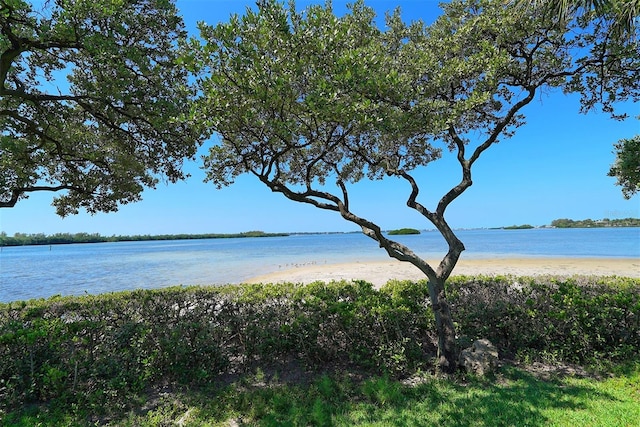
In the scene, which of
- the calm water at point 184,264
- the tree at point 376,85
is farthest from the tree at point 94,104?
the calm water at point 184,264

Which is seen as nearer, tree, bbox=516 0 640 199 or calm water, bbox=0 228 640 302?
tree, bbox=516 0 640 199

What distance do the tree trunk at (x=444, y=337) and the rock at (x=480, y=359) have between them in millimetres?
175

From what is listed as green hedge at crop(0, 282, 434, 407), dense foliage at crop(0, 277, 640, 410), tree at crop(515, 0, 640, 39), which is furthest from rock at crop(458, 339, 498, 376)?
tree at crop(515, 0, 640, 39)

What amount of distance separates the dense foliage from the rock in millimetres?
510

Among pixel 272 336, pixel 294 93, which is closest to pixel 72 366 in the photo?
pixel 272 336

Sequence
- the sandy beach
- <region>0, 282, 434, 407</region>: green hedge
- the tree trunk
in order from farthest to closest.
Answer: the sandy beach, the tree trunk, <region>0, 282, 434, 407</region>: green hedge

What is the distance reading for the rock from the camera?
5.06 m

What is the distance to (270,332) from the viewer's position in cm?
529

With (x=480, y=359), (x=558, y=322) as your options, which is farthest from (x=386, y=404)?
(x=558, y=322)

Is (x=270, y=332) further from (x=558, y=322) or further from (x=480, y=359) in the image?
(x=558, y=322)

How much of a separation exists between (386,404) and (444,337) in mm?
1674

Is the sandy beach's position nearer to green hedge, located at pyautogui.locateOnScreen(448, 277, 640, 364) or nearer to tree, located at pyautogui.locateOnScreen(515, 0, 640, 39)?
green hedge, located at pyautogui.locateOnScreen(448, 277, 640, 364)

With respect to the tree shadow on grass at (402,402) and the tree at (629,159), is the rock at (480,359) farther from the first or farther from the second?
the tree at (629,159)

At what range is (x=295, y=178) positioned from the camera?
7547mm
